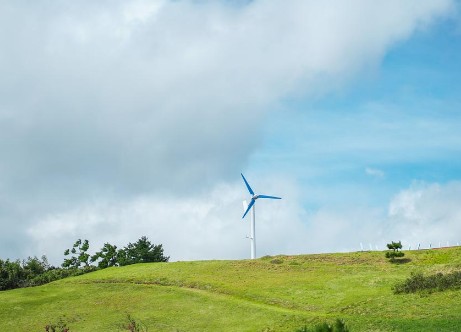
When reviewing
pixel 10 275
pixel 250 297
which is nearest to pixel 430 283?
pixel 250 297

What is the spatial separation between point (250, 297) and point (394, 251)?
22878mm

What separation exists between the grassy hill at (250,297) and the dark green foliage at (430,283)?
128 centimetres

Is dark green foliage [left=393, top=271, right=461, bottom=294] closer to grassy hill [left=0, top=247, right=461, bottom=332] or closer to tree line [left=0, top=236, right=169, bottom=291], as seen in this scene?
grassy hill [left=0, top=247, right=461, bottom=332]

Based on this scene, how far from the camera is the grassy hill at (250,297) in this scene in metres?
58.7

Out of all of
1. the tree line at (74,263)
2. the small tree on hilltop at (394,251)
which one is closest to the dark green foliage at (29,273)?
the tree line at (74,263)

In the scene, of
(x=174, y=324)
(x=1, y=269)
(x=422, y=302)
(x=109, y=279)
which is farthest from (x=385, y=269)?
(x=1, y=269)

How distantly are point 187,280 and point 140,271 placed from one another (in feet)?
38.5

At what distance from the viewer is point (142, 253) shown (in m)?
127

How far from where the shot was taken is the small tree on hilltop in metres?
82.9

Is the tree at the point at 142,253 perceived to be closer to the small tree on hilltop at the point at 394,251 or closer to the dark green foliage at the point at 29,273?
the dark green foliage at the point at 29,273

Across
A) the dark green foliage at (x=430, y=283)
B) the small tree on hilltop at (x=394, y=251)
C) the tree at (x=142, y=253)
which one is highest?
the tree at (x=142, y=253)

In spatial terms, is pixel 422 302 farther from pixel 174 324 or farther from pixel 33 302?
pixel 33 302

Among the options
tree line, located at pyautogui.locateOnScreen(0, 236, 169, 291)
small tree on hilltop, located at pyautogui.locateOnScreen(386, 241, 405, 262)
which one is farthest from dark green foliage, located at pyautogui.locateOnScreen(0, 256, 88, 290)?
small tree on hilltop, located at pyautogui.locateOnScreen(386, 241, 405, 262)

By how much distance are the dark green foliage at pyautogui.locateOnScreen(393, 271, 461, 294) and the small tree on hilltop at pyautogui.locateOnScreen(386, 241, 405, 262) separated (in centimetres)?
1469
